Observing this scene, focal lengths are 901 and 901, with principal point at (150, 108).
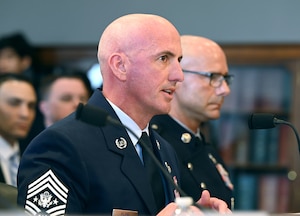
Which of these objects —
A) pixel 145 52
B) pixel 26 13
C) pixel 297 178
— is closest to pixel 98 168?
pixel 145 52

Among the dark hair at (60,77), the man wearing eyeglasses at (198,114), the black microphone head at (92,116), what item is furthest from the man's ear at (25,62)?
the black microphone head at (92,116)

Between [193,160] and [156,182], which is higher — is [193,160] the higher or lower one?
the lower one

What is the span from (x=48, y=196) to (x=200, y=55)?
4.97ft

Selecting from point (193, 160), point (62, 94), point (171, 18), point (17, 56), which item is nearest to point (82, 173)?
point (193, 160)

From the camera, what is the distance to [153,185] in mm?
2568

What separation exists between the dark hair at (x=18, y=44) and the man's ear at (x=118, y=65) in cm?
302

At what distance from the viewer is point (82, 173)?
237 centimetres

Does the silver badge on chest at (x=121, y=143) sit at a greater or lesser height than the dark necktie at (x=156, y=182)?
greater

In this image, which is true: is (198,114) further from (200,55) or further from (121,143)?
(121,143)

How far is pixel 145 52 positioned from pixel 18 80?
7.64 feet

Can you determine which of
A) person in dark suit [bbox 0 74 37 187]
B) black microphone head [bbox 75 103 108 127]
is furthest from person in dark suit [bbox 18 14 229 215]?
person in dark suit [bbox 0 74 37 187]

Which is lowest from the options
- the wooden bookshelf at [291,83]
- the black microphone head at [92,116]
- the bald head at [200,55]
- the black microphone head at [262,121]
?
the wooden bookshelf at [291,83]

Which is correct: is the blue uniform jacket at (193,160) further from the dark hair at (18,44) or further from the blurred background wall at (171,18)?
the blurred background wall at (171,18)

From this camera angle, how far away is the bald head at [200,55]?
3.66m
